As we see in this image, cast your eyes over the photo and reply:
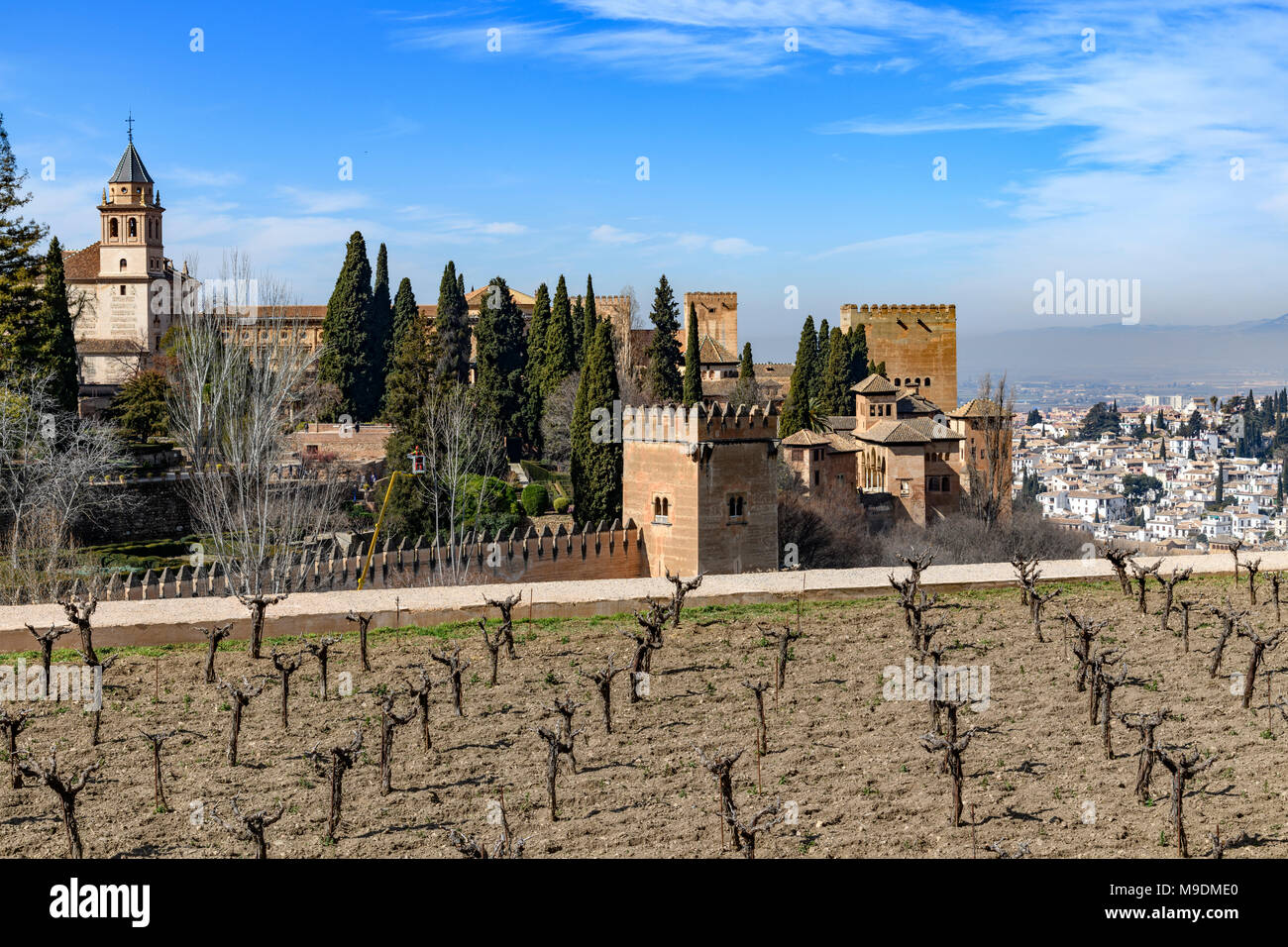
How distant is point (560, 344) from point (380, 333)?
7756 millimetres

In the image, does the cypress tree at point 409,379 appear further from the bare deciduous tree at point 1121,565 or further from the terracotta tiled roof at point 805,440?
the bare deciduous tree at point 1121,565

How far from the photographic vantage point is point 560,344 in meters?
41.2

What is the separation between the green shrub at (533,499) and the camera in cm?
3497

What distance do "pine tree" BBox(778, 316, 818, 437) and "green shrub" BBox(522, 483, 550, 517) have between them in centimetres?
940

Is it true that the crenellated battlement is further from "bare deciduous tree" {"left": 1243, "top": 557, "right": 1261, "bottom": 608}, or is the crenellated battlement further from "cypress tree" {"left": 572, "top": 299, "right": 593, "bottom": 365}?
"bare deciduous tree" {"left": 1243, "top": 557, "right": 1261, "bottom": 608}

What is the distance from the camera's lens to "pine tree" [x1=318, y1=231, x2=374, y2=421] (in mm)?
43125

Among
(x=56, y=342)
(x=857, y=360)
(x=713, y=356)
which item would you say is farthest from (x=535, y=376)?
(x=857, y=360)

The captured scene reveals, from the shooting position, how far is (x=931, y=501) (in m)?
46.3

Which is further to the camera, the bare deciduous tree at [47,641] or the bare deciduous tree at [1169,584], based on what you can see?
the bare deciduous tree at [1169,584]

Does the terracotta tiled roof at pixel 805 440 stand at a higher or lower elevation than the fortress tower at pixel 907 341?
lower

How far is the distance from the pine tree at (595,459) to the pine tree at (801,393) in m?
10.5

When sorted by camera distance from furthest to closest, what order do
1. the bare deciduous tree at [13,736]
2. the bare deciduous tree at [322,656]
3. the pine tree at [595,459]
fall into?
the pine tree at [595,459]
the bare deciduous tree at [322,656]
the bare deciduous tree at [13,736]

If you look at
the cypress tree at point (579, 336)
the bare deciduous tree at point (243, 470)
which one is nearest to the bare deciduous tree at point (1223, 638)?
the bare deciduous tree at point (243, 470)
